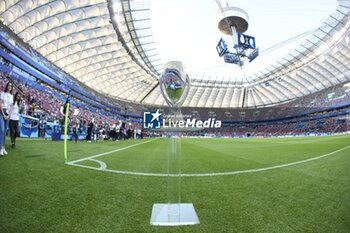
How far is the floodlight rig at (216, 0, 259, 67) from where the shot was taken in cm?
3325

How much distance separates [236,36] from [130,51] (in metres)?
18.9

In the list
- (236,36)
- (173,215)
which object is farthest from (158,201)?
(236,36)

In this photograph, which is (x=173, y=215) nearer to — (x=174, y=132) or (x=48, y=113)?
(x=174, y=132)

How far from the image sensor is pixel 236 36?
34781 millimetres

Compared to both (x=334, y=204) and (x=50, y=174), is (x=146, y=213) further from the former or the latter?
(x=50, y=174)

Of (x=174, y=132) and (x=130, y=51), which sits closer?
(x=174, y=132)

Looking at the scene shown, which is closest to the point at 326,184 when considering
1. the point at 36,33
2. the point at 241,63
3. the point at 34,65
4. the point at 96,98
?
the point at 36,33

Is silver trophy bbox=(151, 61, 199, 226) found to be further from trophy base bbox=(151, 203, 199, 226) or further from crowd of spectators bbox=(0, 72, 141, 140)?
crowd of spectators bbox=(0, 72, 141, 140)

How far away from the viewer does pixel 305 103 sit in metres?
63.7

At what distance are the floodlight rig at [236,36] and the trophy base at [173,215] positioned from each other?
35963mm

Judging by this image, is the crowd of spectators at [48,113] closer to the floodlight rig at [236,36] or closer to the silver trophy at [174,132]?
the silver trophy at [174,132]

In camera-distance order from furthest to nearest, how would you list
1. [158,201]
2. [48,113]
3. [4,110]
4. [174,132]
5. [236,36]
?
1. [236,36]
2. [48,113]
3. [4,110]
4. [158,201]
5. [174,132]

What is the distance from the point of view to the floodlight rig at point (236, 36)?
3325 cm

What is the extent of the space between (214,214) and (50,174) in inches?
100
